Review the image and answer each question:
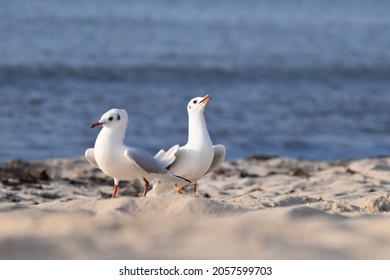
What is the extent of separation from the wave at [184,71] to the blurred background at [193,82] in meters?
0.04

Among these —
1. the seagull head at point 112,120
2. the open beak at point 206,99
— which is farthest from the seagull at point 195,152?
the seagull head at point 112,120

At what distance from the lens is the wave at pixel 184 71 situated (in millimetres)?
22953

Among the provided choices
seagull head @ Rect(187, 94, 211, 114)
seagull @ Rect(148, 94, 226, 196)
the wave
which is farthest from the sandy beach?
the wave

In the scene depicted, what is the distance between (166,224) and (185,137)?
998 centimetres

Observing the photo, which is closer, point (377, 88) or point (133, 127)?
point (133, 127)

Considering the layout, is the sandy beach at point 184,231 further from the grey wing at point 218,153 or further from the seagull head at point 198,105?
the seagull head at point 198,105

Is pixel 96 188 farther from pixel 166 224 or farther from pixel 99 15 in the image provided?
pixel 99 15

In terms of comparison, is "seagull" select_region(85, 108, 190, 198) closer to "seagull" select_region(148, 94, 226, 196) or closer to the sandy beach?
"seagull" select_region(148, 94, 226, 196)

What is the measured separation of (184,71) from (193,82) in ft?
5.53

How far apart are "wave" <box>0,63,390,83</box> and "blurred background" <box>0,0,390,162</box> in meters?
0.04

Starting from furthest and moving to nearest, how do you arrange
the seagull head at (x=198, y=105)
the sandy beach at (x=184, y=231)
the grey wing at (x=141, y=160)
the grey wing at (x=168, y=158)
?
the seagull head at (x=198, y=105) < the grey wing at (x=168, y=158) < the grey wing at (x=141, y=160) < the sandy beach at (x=184, y=231)

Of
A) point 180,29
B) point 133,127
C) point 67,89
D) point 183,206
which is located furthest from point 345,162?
point 180,29

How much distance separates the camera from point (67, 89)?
2066 centimetres

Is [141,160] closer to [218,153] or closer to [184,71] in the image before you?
[218,153]
